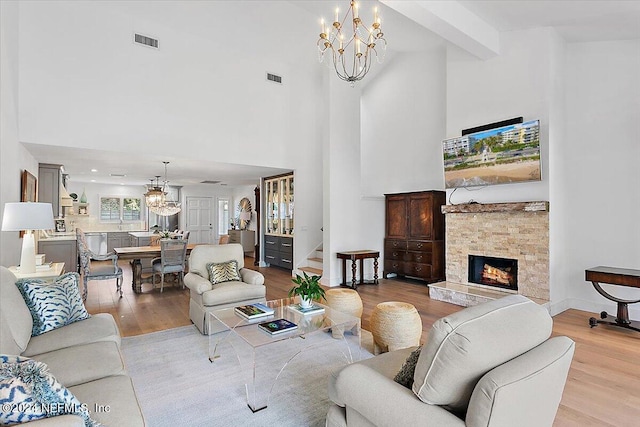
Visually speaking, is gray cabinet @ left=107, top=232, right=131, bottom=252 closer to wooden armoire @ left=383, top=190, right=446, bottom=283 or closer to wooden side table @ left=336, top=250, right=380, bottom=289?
wooden side table @ left=336, top=250, right=380, bottom=289

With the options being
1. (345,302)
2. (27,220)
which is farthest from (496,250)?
(27,220)

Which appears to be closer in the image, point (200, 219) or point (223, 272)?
point (223, 272)

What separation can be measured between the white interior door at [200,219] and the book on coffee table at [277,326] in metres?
10.0

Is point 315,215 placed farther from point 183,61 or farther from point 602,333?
point 602,333

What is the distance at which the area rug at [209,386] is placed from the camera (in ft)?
7.47

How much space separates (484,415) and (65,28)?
6.59 metres

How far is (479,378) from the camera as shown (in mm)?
1389

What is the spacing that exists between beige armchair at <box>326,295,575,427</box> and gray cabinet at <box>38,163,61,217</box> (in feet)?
23.7

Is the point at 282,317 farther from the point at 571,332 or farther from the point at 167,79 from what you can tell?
the point at 167,79

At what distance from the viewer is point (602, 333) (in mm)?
3896

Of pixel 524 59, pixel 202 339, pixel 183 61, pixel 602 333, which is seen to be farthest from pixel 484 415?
pixel 183 61

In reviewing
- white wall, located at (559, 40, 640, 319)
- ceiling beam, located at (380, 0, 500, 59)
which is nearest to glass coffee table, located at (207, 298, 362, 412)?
ceiling beam, located at (380, 0, 500, 59)

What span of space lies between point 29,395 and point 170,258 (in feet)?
16.0

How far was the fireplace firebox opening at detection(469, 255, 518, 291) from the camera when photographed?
16.4 ft
